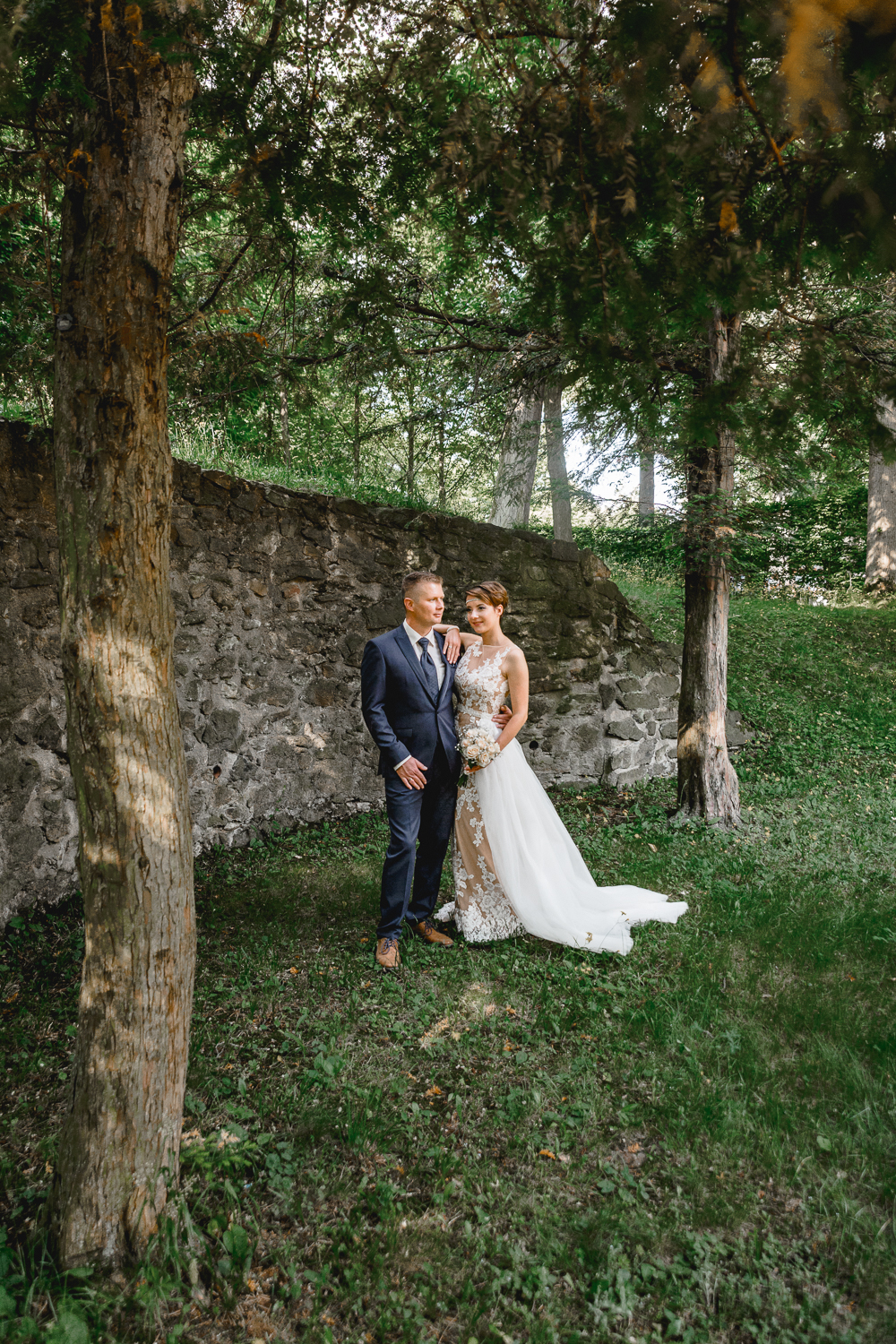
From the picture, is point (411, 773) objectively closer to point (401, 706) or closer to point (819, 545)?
point (401, 706)

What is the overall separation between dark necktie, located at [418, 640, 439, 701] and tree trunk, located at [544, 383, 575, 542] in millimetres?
1534

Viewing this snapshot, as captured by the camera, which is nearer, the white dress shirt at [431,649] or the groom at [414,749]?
the groom at [414,749]

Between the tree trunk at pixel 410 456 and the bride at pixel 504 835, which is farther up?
the tree trunk at pixel 410 456

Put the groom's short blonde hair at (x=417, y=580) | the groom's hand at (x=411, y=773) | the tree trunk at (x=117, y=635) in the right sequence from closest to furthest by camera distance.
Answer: the tree trunk at (x=117, y=635) → the groom's hand at (x=411, y=773) → the groom's short blonde hair at (x=417, y=580)

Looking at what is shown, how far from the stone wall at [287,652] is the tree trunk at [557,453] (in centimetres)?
64

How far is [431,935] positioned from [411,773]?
1.00 metres

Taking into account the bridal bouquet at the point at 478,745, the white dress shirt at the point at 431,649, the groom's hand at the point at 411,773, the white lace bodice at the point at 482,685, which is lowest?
the groom's hand at the point at 411,773

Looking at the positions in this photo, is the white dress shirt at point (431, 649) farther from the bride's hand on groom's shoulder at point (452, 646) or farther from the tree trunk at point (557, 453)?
the tree trunk at point (557, 453)

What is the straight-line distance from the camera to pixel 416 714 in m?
4.00

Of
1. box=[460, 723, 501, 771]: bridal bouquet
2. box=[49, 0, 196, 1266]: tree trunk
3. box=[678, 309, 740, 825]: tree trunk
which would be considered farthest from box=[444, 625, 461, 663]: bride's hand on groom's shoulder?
box=[678, 309, 740, 825]: tree trunk

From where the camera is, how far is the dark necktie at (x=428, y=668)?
400 cm

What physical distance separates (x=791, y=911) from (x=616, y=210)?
373 centimetres

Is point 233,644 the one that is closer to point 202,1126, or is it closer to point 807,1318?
point 202,1126

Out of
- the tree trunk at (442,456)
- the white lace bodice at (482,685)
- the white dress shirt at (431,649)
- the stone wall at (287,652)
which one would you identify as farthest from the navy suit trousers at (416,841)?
the tree trunk at (442,456)
